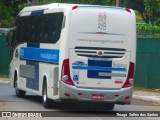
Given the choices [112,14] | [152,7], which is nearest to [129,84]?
[112,14]

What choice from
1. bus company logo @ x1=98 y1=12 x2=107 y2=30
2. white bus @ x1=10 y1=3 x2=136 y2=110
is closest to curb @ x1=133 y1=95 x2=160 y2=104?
white bus @ x1=10 y1=3 x2=136 y2=110

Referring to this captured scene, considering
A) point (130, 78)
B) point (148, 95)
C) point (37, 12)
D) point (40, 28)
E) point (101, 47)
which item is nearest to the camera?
point (101, 47)

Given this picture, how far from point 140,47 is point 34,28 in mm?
11173

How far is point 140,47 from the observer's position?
33.5 m

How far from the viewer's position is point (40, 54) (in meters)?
22.3

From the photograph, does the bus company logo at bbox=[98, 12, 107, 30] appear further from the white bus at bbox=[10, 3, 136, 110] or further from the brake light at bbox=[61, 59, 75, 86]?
the brake light at bbox=[61, 59, 75, 86]

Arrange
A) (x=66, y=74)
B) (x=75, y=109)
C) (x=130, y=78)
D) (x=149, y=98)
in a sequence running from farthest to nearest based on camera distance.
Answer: (x=149, y=98)
(x=75, y=109)
(x=130, y=78)
(x=66, y=74)

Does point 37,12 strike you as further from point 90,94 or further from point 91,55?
point 90,94

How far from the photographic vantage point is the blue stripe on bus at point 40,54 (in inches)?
813

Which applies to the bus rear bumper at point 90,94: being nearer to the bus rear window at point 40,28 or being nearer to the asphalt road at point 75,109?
the asphalt road at point 75,109

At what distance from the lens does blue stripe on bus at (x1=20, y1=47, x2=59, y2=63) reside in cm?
2064

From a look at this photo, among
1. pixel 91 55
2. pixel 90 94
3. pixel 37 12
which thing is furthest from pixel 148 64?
pixel 90 94

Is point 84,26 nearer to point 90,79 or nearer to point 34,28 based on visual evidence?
point 90,79

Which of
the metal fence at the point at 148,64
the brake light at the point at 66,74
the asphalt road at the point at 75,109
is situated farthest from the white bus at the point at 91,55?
the metal fence at the point at 148,64
